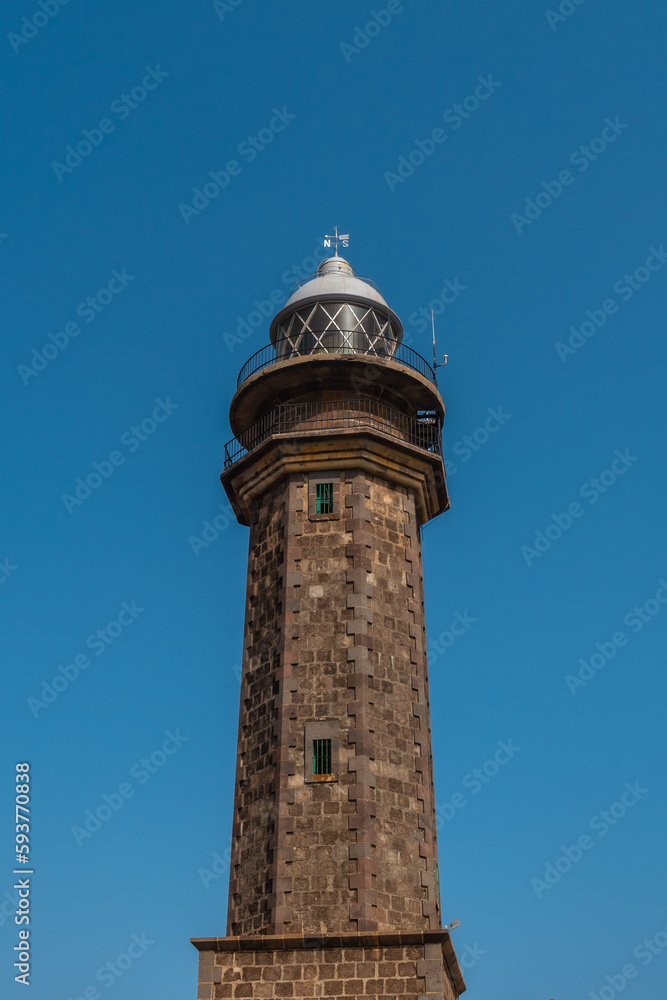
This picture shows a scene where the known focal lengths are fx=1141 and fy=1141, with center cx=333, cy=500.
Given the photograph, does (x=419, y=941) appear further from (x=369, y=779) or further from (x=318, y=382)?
(x=318, y=382)

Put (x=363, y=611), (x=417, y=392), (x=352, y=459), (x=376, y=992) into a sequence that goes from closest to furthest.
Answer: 1. (x=376, y=992)
2. (x=363, y=611)
3. (x=352, y=459)
4. (x=417, y=392)

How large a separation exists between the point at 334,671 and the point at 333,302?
868 centimetres

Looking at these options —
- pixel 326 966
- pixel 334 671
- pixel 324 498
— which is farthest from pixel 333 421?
pixel 326 966

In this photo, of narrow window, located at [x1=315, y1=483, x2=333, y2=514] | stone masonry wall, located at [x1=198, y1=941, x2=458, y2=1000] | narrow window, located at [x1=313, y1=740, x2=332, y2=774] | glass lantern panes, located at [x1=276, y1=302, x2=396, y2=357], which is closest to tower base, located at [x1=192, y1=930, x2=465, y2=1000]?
stone masonry wall, located at [x1=198, y1=941, x2=458, y2=1000]

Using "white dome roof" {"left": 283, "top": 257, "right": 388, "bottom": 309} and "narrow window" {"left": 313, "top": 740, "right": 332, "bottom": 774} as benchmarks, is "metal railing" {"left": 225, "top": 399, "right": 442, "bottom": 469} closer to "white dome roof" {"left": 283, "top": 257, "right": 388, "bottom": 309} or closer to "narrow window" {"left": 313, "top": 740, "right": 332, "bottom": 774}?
"white dome roof" {"left": 283, "top": 257, "right": 388, "bottom": 309}

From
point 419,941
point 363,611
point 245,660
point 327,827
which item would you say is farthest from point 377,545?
point 419,941

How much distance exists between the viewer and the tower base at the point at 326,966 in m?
17.9

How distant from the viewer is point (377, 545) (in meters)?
22.3

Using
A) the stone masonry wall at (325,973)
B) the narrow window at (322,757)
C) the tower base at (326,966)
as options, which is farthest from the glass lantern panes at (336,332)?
the stone masonry wall at (325,973)

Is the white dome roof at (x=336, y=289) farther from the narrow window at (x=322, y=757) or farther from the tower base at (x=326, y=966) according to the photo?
the tower base at (x=326, y=966)

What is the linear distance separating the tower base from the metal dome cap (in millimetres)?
12688

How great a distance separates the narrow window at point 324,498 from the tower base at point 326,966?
803 cm

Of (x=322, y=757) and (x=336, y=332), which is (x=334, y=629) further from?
(x=336, y=332)

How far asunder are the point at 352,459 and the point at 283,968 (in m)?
9.60
